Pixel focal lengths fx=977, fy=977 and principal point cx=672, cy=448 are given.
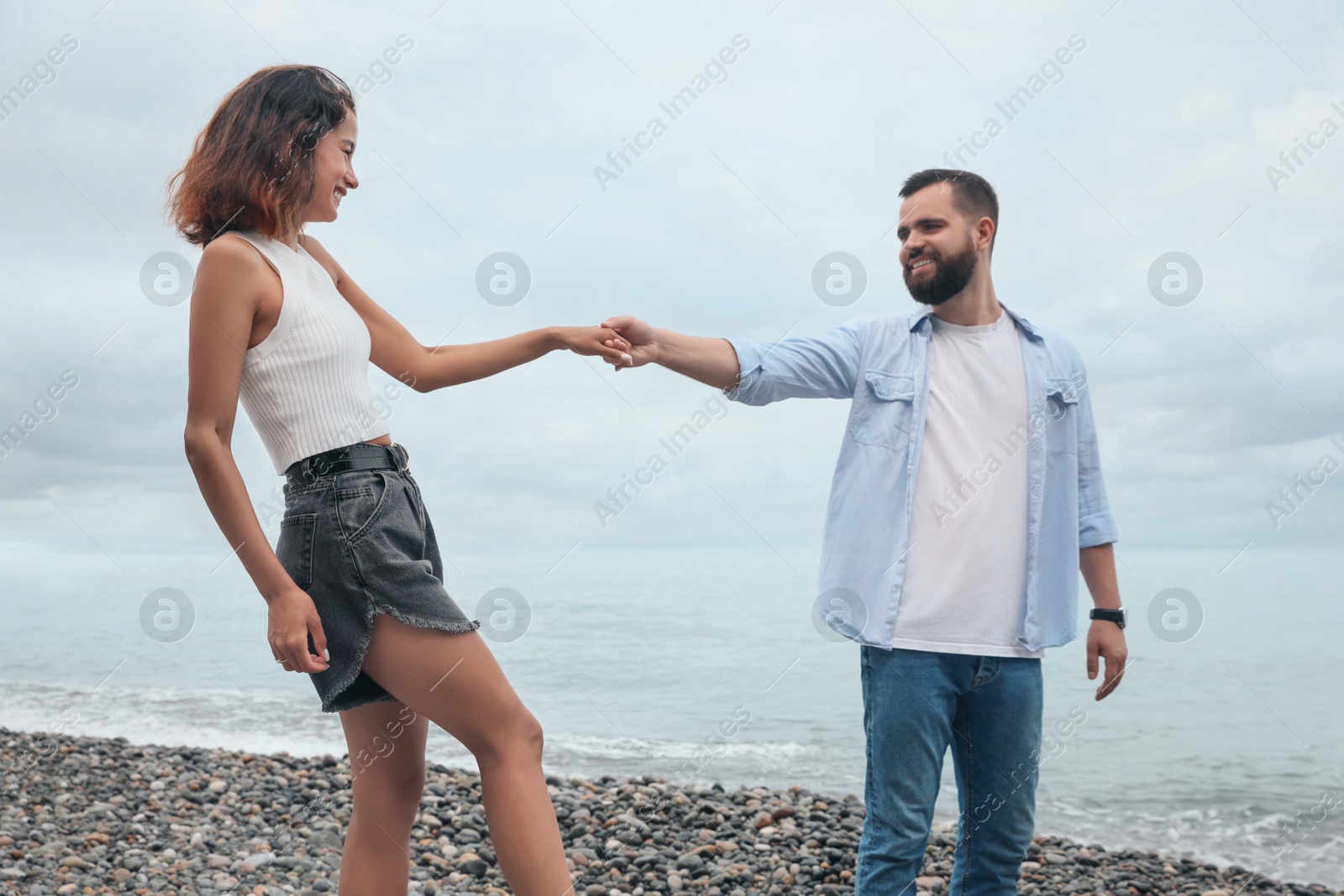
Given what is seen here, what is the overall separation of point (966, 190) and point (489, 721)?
2.31m

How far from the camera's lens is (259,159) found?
2.24 meters

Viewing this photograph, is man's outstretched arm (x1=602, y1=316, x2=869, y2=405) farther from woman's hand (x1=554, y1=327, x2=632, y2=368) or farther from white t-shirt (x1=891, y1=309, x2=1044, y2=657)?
white t-shirt (x1=891, y1=309, x2=1044, y2=657)

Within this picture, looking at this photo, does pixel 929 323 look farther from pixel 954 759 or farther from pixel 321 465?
pixel 321 465

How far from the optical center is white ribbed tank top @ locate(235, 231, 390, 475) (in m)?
2.19

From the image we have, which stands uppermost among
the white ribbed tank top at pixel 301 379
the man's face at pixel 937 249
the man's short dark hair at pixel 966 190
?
the man's short dark hair at pixel 966 190

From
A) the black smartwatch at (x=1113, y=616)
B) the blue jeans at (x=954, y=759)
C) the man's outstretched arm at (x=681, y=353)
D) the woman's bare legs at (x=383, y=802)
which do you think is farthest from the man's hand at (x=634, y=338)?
the black smartwatch at (x=1113, y=616)

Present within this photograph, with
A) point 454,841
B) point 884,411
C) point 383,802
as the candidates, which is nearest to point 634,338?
point 884,411

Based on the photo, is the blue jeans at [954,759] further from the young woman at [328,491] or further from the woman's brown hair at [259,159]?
the woman's brown hair at [259,159]

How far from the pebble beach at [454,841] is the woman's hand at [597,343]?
2568 mm

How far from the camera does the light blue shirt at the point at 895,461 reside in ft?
9.68

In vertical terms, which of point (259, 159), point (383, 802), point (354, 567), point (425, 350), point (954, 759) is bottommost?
point (383, 802)

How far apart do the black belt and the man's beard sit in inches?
72.1

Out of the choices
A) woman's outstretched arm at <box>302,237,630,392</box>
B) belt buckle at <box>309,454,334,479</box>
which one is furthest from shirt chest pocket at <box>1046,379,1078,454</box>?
belt buckle at <box>309,454,334,479</box>

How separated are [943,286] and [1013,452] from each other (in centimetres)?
58
